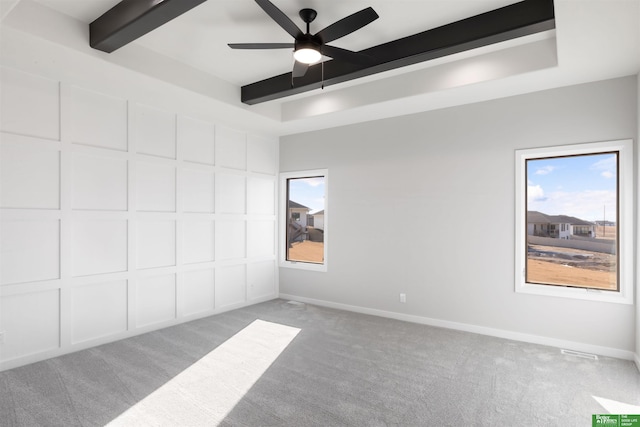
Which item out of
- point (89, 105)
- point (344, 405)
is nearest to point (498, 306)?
point (344, 405)

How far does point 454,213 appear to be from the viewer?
445cm

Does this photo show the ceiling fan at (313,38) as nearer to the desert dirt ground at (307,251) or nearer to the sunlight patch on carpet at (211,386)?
the sunlight patch on carpet at (211,386)

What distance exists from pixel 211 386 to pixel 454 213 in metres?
3.39

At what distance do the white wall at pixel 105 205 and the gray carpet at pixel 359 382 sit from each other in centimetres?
42

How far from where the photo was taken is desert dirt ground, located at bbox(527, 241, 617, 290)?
3.65m

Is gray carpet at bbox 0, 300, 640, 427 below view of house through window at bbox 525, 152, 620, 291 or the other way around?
below

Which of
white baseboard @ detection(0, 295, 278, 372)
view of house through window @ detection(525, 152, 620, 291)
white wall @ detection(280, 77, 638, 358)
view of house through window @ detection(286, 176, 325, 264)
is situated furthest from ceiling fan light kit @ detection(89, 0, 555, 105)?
white baseboard @ detection(0, 295, 278, 372)

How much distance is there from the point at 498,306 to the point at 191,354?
3.52 m

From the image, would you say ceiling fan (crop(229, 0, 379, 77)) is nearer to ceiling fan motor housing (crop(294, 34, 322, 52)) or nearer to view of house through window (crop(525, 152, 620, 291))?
ceiling fan motor housing (crop(294, 34, 322, 52))

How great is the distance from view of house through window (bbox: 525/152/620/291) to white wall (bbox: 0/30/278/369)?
404cm

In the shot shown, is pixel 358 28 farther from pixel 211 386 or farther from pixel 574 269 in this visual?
pixel 574 269

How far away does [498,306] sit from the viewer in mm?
4117

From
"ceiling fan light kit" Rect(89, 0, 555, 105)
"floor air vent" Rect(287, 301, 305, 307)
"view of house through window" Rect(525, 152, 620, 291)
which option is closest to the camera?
"ceiling fan light kit" Rect(89, 0, 555, 105)

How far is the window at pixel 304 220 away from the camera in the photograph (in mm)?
5734
